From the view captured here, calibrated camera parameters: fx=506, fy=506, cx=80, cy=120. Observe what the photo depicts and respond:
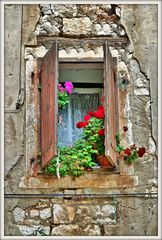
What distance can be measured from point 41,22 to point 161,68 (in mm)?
1615

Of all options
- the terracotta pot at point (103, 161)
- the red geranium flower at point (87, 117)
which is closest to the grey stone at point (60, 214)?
the terracotta pot at point (103, 161)

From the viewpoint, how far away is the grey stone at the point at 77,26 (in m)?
6.36

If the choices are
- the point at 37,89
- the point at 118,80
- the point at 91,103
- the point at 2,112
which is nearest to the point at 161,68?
the point at 118,80

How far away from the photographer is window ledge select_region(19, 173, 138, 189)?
5945 millimetres

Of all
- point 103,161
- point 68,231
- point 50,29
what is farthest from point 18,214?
point 50,29

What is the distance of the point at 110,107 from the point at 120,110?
516mm

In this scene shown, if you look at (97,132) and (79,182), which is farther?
(97,132)

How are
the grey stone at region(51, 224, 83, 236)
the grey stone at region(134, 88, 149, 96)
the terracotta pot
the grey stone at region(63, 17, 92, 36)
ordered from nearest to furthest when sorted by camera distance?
the grey stone at region(51, 224, 83, 236)
the terracotta pot
the grey stone at region(134, 88, 149, 96)
the grey stone at region(63, 17, 92, 36)

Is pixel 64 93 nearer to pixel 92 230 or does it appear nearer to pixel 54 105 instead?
pixel 54 105

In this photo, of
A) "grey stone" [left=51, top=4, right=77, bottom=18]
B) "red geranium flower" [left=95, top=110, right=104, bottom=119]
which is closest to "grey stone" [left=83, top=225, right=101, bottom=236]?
"red geranium flower" [left=95, top=110, right=104, bottom=119]

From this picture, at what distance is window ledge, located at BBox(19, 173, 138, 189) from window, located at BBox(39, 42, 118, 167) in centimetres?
24

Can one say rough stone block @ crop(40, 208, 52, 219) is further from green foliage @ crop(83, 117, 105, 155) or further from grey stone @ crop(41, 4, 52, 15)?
grey stone @ crop(41, 4, 52, 15)

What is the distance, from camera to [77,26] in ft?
20.9

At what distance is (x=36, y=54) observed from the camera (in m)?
6.33
